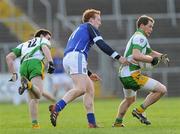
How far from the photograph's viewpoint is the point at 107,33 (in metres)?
37.8

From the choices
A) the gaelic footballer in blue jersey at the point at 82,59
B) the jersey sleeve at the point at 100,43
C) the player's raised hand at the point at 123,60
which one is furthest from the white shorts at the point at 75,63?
the player's raised hand at the point at 123,60

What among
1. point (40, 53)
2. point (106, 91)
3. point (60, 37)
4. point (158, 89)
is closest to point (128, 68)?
point (158, 89)

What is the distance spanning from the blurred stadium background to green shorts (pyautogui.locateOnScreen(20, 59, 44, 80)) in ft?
55.9

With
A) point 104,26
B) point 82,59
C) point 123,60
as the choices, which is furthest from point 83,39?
point 104,26

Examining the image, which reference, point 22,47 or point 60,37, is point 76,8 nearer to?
point 60,37

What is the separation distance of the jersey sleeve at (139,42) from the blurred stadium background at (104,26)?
59.3 feet

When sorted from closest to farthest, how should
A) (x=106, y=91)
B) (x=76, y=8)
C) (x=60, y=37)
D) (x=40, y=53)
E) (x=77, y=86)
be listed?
(x=77, y=86) → (x=40, y=53) → (x=106, y=91) → (x=60, y=37) → (x=76, y=8)

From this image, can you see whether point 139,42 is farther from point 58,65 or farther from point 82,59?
point 58,65

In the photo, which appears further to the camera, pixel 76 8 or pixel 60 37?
pixel 76 8

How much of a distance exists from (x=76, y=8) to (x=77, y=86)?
25.8m

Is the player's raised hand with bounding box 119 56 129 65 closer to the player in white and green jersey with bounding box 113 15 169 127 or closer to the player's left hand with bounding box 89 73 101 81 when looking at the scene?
the player in white and green jersey with bounding box 113 15 169 127

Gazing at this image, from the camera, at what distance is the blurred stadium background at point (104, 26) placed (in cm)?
3459

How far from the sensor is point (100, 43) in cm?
1417

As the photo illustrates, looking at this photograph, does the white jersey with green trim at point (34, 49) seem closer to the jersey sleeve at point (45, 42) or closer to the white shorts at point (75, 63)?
the jersey sleeve at point (45, 42)
